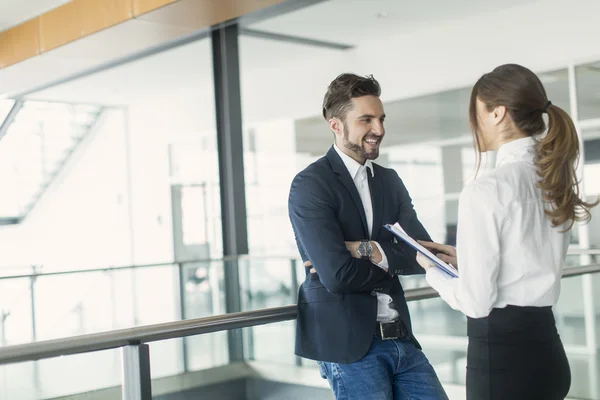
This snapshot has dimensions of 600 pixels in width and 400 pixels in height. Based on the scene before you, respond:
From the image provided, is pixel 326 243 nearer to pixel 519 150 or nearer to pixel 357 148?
pixel 357 148

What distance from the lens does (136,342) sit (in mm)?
2123

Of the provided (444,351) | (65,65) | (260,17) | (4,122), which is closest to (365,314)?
(444,351)

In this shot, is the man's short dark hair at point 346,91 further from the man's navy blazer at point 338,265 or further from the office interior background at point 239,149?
the office interior background at point 239,149

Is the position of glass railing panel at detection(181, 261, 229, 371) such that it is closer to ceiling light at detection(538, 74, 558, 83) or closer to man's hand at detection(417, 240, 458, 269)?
ceiling light at detection(538, 74, 558, 83)

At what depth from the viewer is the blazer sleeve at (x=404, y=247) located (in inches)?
88.3

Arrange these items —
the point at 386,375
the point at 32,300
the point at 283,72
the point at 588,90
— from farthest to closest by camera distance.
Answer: the point at 283,72 < the point at 588,90 < the point at 32,300 < the point at 386,375

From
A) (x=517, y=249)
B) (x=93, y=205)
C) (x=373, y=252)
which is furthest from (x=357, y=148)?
(x=93, y=205)

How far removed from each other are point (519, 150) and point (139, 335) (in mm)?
1103

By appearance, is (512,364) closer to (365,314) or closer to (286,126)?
(365,314)

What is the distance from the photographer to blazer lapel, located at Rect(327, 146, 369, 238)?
226 centimetres

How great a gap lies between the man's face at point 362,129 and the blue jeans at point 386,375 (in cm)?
55

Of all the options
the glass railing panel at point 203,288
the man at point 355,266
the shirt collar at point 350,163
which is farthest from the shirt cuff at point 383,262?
the glass railing panel at point 203,288

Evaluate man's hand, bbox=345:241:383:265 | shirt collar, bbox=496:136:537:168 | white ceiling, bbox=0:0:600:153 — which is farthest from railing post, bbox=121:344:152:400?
white ceiling, bbox=0:0:600:153

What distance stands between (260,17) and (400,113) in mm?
2176
